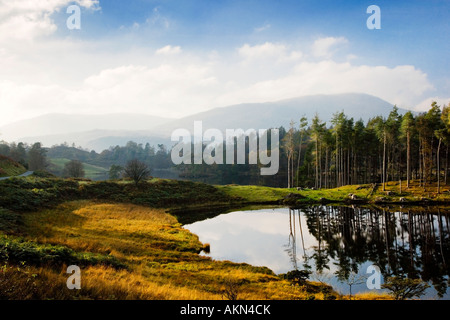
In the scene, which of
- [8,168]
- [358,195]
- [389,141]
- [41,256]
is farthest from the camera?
[389,141]

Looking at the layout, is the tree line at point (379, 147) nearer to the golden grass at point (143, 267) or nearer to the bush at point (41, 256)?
the golden grass at point (143, 267)

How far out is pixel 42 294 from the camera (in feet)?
25.3

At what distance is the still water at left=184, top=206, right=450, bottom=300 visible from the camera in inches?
656

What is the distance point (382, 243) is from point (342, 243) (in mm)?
3686

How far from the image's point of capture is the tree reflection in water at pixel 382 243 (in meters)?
17.0

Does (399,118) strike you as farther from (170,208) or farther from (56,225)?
(56,225)

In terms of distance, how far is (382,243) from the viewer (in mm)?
23422

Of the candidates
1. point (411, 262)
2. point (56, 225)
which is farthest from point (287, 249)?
point (56, 225)

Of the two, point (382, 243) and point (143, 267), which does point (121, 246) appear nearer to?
point (143, 267)

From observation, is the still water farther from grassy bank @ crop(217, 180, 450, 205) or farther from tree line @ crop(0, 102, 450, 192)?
tree line @ crop(0, 102, 450, 192)

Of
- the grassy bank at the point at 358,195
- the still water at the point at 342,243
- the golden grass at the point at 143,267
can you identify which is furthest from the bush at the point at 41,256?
the grassy bank at the point at 358,195

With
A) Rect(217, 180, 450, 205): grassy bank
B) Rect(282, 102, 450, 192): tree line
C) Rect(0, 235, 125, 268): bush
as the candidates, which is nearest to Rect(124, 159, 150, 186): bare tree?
Rect(217, 180, 450, 205): grassy bank

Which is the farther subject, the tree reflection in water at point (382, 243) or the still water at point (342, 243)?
the tree reflection in water at point (382, 243)

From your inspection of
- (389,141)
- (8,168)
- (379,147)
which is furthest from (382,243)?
(8,168)
